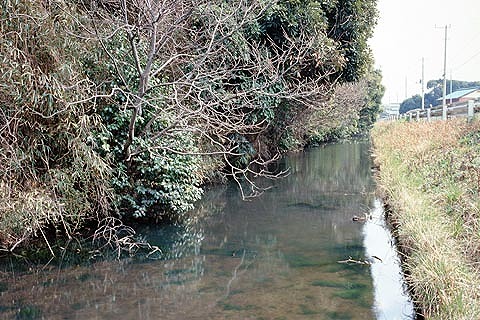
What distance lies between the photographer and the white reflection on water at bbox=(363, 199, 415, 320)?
4363 millimetres

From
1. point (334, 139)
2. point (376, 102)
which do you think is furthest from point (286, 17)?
point (376, 102)

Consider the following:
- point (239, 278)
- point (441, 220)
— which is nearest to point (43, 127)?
point (239, 278)

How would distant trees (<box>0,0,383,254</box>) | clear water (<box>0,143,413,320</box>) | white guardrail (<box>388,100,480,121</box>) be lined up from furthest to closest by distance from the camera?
white guardrail (<box>388,100,480,121</box>) < distant trees (<box>0,0,383,254</box>) < clear water (<box>0,143,413,320</box>)

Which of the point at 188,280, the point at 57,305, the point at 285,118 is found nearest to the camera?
the point at 57,305

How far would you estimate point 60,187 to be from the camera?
20.4 feet

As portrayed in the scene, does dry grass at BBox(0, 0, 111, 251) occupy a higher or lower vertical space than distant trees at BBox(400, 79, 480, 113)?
lower

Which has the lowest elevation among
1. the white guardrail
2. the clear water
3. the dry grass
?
the clear water

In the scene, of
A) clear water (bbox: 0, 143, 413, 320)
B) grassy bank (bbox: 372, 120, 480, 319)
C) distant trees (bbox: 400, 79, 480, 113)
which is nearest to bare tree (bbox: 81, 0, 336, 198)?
clear water (bbox: 0, 143, 413, 320)

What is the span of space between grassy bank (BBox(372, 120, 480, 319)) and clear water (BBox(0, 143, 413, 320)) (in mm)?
487

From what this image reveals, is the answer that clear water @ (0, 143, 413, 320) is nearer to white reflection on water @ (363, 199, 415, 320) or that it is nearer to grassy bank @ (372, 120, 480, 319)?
Result: white reflection on water @ (363, 199, 415, 320)

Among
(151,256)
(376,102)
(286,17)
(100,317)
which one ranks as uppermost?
(376,102)

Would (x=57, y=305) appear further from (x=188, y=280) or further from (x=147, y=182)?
(x=147, y=182)

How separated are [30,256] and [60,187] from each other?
39.3 inches

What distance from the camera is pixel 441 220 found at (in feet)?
17.7
